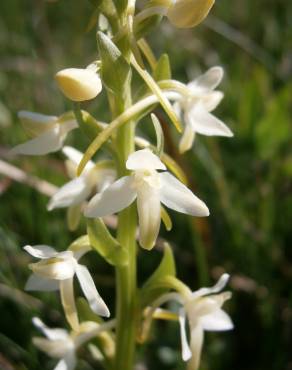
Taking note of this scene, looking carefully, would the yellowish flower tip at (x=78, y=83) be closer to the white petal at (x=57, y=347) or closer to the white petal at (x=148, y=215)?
the white petal at (x=148, y=215)

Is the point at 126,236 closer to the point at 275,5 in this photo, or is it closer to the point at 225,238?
the point at 225,238

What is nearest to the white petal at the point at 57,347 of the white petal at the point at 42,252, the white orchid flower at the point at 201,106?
the white petal at the point at 42,252

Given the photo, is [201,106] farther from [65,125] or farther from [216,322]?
[216,322]

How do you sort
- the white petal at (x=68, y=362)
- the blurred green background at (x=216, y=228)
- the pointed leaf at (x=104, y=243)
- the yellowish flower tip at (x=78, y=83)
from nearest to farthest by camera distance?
1. the yellowish flower tip at (x=78, y=83)
2. the pointed leaf at (x=104, y=243)
3. the white petal at (x=68, y=362)
4. the blurred green background at (x=216, y=228)

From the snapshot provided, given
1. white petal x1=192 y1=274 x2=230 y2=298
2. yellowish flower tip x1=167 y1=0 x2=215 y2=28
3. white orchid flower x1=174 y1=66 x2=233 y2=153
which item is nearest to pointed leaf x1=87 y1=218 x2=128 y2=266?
white petal x1=192 y1=274 x2=230 y2=298

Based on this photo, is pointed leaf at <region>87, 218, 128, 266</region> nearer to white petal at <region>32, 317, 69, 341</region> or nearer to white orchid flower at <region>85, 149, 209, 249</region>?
white orchid flower at <region>85, 149, 209, 249</region>

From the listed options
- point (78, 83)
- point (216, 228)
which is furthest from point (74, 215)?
point (216, 228)

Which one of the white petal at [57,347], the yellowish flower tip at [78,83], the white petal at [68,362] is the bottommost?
the white petal at [68,362]

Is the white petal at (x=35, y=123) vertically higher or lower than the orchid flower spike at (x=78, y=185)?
higher
